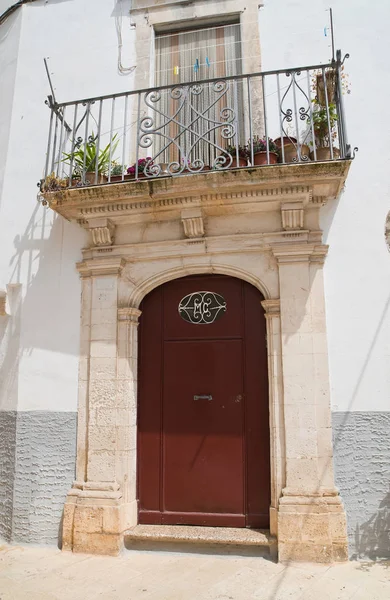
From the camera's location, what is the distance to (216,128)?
187 inches

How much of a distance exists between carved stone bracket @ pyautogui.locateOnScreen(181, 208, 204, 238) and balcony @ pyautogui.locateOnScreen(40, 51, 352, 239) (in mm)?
172

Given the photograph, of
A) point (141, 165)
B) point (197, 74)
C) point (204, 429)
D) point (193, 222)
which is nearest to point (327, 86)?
point (197, 74)

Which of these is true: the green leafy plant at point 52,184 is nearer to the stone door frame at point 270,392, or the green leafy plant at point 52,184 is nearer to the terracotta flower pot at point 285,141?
the stone door frame at point 270,392

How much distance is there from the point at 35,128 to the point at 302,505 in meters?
4.86

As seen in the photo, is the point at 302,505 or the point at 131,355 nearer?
the point at 302,505

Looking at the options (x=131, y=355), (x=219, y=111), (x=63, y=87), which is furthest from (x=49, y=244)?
(x=219, y=111)

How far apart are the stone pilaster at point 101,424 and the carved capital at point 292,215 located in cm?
168

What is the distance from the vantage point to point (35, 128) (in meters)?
5.47

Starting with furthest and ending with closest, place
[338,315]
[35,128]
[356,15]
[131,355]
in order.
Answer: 1. [35,128]
2. [356,15]
3. [131,355]
4. [338,315]

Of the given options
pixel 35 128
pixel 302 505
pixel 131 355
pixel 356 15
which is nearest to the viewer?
pixel 302 505

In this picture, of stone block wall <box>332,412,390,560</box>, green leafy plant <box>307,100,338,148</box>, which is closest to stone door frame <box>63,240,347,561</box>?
stone block wall <box>332,412,390,560</box>

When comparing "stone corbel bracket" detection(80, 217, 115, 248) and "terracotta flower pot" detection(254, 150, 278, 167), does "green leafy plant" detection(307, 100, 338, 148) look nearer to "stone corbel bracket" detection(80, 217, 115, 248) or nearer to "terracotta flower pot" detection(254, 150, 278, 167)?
"terracotta flower pot" detection(254, 150, 278, 167)

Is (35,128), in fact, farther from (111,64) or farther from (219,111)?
(219,111)

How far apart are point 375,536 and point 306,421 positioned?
3.56 ft
